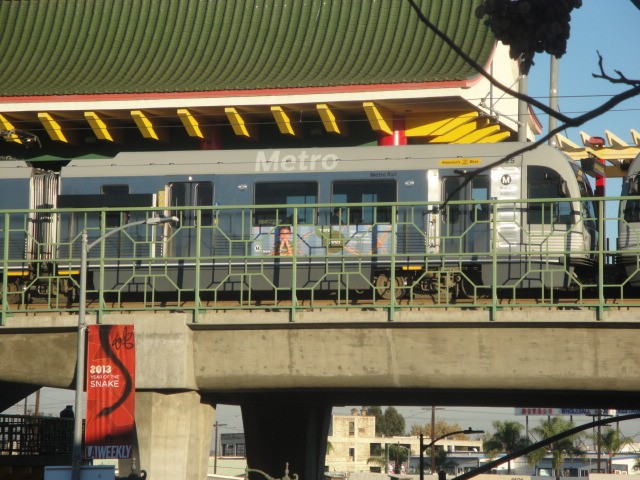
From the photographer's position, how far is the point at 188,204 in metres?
26.4

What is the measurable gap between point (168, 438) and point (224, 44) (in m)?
16.9

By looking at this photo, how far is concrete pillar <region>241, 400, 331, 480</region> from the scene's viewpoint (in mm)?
27938

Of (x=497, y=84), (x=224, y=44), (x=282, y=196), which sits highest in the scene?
(x=224, y=44)

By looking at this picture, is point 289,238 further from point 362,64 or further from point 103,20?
point 103,20

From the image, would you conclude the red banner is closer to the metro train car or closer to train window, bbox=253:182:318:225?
the metro train car

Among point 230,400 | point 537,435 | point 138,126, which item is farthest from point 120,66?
point 537,435

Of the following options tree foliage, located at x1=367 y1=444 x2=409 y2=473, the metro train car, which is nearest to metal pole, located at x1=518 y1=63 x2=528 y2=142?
the metro train car

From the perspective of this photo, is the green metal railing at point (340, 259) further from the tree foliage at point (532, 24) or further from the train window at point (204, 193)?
the tree foliage at point (532, 24)

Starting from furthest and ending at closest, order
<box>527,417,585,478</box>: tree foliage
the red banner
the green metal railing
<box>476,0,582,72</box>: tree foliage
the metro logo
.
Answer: <box>527,417,585,478</box>: tree foliage, the metro logo, the green metal railing, the red banner, <box>476,0,582,72</box>: tree foliage

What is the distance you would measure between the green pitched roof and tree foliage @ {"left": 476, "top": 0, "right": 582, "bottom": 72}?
888 inches

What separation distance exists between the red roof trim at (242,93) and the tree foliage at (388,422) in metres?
146

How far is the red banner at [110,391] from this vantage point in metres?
18.3

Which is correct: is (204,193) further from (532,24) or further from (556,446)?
(556,446)

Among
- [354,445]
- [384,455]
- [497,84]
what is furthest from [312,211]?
[354,445]
